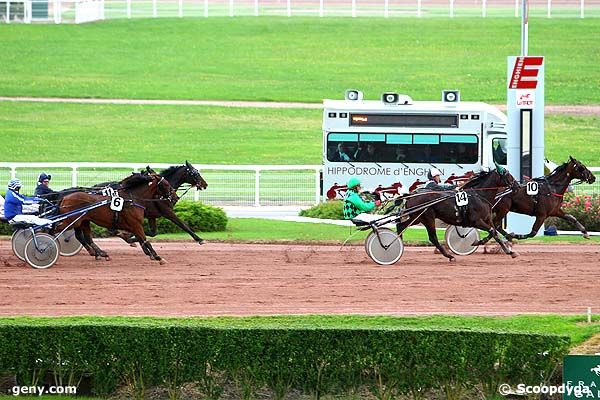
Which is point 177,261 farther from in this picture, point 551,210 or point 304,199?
point 304,199

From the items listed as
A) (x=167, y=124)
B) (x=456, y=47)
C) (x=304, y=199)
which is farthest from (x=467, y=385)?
(x=456, y=47)

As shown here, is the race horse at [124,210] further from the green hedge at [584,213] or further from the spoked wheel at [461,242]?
the green hedge at [584,213]

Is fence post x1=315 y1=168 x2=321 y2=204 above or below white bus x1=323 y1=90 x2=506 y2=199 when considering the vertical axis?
below

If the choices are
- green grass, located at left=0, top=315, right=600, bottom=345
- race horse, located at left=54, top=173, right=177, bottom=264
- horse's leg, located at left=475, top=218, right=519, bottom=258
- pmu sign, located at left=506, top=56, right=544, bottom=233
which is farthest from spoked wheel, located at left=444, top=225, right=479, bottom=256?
green grass, located at left=0, top=315, right=600, bottom=345

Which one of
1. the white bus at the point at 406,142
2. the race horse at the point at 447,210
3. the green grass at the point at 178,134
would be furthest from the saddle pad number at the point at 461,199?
the green grass at the point at 178,134

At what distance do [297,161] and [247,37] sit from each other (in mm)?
17484

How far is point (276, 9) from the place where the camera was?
198 feet

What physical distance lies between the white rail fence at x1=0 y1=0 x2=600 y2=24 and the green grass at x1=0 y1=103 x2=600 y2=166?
39.0 ft

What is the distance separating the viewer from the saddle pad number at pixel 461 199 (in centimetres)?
2084

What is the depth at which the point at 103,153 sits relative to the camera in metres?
39.0

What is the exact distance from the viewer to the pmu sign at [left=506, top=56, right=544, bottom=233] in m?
24.3

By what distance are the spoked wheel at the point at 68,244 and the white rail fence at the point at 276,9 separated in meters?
34.2

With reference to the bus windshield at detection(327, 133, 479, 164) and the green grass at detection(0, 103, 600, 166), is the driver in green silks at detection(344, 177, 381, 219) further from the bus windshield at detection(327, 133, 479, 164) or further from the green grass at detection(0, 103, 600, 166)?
the green grass at detection(0, 103, 600, 166)

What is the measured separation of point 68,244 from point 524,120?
8049 mm
